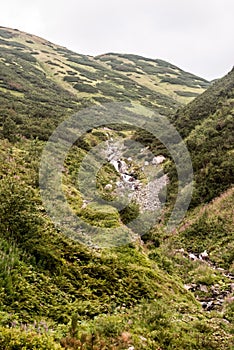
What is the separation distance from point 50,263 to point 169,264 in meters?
5.89

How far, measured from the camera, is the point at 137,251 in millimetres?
12242

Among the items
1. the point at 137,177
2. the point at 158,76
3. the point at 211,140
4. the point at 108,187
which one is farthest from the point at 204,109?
the point at 158,76

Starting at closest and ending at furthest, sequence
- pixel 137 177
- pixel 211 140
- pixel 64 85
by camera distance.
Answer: pixel 211 140
pixel 137 177
pixel 64 85

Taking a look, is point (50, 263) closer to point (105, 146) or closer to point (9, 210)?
point (9, 210)

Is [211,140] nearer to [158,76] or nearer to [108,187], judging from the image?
[108,187]

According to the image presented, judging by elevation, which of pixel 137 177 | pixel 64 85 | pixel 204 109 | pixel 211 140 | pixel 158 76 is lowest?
pixel 137 177

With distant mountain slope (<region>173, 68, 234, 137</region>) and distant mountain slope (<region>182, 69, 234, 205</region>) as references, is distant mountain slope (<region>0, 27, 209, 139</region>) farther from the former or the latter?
distant mountain slope (<region>173, 68, 234, 137</region>)

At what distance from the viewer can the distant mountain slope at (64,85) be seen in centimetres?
3603

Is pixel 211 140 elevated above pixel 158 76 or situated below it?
below

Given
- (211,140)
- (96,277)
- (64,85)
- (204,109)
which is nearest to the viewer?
(96,277)

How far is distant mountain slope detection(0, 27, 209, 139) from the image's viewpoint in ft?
118

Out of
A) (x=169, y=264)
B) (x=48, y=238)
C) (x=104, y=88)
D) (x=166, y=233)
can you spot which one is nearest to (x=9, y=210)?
(x=48, y=238)

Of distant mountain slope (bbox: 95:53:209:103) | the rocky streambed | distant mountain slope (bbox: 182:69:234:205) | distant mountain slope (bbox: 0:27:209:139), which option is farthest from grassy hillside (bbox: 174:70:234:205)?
distant mountain slope (bbox: 95:53:209:103)

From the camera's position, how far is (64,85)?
72125 mm
